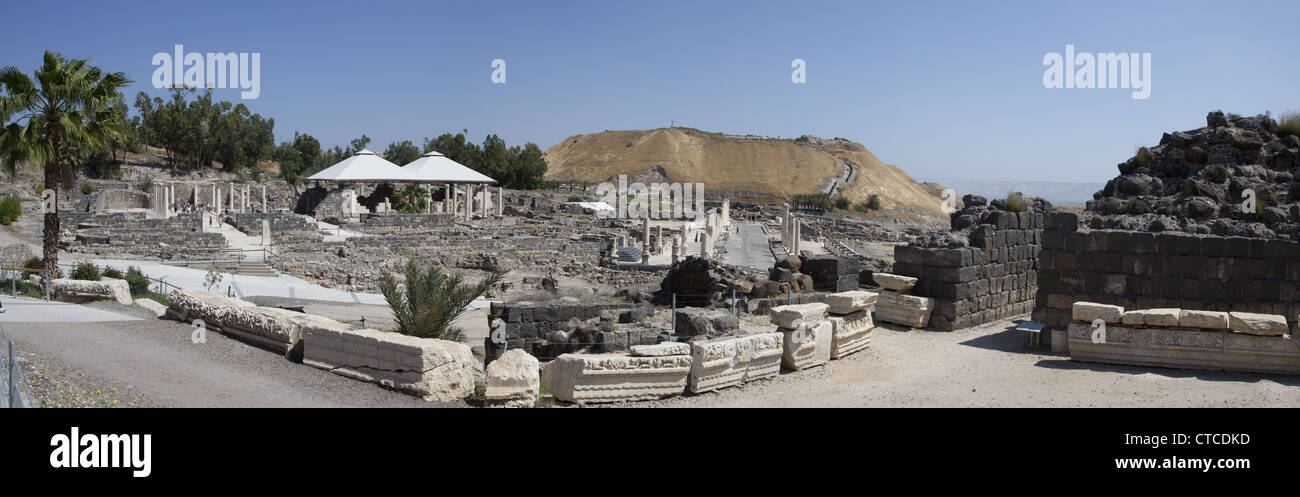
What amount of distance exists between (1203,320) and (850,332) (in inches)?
146

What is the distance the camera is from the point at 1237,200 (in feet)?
39.0

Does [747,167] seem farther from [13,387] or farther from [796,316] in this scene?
[13,387]

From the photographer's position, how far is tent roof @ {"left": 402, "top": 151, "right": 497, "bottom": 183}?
1668 inches

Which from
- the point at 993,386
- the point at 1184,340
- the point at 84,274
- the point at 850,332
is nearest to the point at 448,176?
the point at 84,274

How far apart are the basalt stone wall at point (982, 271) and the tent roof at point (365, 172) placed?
33238mm

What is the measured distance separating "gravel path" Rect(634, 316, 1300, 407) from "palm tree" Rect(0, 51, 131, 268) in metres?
11.7

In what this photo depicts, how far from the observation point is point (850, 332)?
33.0 feet

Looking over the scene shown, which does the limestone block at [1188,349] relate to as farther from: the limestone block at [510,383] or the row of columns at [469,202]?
the row of columns at [469,202]

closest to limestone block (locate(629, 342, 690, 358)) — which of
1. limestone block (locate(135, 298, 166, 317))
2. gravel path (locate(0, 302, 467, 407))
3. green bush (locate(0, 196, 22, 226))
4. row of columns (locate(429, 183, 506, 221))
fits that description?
gravel path (locate(0, 302, 467, 407))

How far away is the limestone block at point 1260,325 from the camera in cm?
847

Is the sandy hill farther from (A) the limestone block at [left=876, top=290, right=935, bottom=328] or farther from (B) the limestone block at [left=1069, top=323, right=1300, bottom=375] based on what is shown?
(B) the limestone block at [left=1069, top=323, right=1300, bottom=375]

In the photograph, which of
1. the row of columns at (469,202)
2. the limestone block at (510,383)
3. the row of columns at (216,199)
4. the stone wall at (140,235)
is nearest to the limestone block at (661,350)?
the limestone block at (510,383)

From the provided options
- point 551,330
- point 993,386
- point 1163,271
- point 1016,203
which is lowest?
point 993,386
